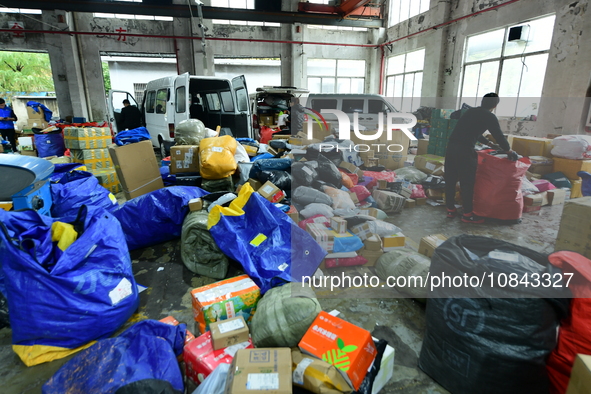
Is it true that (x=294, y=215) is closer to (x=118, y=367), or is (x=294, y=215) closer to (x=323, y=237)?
(x=323, y=237)

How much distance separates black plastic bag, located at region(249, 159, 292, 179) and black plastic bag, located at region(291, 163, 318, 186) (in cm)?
34

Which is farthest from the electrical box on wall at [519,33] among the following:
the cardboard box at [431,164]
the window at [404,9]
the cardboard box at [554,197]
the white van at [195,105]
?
the white van at [195,105]

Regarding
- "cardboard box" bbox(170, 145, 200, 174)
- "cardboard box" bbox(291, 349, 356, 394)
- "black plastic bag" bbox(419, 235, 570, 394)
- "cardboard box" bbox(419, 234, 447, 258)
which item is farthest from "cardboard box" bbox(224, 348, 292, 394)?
"cardboard box" bbox(170, 145, 200, 174)

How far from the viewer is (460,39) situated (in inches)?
360

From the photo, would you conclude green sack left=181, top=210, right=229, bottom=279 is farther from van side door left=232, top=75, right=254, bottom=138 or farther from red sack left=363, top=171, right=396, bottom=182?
van side door left=232, top=75, right=254, bottom=138

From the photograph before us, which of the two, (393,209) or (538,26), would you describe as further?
(538,26)

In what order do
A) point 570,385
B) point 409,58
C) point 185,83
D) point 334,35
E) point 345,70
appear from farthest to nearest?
point 345,70, point 334,35, point 409,58, point 185,83, point 570,385

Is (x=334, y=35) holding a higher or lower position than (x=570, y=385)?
higher

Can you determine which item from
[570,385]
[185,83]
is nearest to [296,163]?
[570,385]

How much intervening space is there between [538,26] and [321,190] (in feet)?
25.1

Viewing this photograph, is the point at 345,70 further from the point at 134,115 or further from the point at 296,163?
the point at 296,163

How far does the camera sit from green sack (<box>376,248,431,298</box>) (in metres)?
2.20

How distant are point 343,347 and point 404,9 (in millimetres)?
13108

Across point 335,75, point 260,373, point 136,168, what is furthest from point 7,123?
point 335,75
